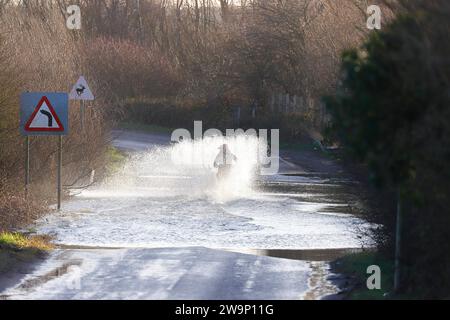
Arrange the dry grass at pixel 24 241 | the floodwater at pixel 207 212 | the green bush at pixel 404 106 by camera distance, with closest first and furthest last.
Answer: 1. the green bush at pixel 404 106
2. the dry grass at pixel 24 241
3. the floodwater at pixel 207 212

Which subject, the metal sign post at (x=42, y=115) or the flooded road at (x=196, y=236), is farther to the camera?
the metal sign post at (x=42, y=115)

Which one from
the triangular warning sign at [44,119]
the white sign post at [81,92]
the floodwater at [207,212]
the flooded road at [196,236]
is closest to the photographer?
the flooded road at [196,236]

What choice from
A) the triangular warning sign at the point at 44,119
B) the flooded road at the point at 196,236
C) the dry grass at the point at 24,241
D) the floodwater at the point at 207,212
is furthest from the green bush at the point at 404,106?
the triangular warning sign at the point at 44,119

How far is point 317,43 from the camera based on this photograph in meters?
38.9

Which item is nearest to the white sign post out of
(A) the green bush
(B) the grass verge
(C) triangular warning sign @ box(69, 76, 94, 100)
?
(C) triangular warning sign @ box(69, 76, 94, 100)

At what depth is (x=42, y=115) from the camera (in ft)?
64.6

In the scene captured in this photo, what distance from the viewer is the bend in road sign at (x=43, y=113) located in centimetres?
1950

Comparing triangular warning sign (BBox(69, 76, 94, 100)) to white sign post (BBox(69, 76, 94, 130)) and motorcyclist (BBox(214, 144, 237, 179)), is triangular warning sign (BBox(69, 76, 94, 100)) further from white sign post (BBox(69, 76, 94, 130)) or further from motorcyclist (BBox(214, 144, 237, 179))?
motorcyclist (BBox(214, 144, 237, 179))

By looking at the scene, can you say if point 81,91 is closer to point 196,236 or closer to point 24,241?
point 196,236

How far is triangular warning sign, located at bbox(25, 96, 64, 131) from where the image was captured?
64.0 feet

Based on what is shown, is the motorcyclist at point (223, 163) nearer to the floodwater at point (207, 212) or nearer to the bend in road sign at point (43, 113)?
the floodwater at point (207, 212)
